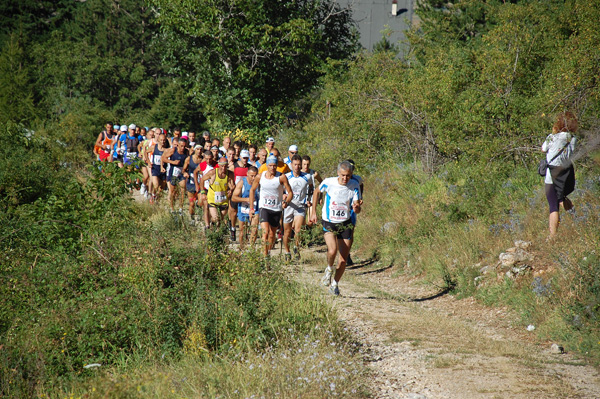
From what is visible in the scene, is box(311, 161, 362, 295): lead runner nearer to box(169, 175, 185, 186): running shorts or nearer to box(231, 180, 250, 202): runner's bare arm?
box(231, 180, 250, 202): runner's bare arm

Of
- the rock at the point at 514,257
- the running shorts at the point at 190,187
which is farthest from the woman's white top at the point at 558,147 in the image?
the running shorts at the point at 190,187

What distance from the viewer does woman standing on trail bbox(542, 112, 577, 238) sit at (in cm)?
833

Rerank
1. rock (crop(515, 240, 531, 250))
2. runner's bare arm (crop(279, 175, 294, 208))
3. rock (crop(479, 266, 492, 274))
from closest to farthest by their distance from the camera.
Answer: rock (crop(515, 240, 531, 250)) → rock (crop(479, 266, 492, 274)) → runner's bare arm (crop(279, 175, 294, 208))

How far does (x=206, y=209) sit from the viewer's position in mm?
12812

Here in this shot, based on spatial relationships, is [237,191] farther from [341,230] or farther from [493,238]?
[493,238]

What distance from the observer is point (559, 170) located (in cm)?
836

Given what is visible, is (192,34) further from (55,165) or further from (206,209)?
(206,209)

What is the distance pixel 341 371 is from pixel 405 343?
1.35 meters

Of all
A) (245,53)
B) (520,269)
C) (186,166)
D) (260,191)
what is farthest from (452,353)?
(245,53)

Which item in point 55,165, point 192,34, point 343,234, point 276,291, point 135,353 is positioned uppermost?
point 192,34

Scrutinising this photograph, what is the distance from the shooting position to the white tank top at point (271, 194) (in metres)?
10.7

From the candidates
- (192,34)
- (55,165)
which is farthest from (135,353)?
(192,34)

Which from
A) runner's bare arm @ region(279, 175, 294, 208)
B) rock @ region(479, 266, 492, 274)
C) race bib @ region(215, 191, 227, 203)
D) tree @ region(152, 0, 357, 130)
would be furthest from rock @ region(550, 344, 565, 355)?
tree @ region(152, 0, 357, 130)

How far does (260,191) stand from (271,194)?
23 cm
